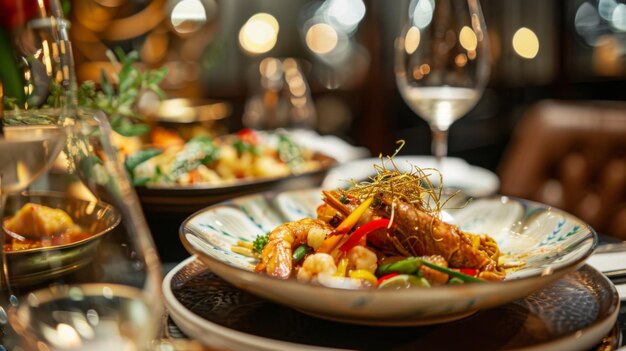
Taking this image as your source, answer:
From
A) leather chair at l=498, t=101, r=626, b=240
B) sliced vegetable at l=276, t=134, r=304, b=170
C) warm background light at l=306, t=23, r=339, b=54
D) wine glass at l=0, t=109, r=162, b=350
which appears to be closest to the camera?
wine glass at l=0, t=109, r=162, b=350

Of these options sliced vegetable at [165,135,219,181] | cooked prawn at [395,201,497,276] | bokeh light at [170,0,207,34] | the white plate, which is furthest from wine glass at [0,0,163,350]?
bokeh light at [170,0,207,34]

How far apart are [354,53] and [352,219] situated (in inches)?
177

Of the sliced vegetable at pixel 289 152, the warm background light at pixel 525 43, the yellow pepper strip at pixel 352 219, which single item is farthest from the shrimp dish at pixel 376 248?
the warm background light at pixel 525 43

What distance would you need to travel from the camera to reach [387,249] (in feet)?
2.56

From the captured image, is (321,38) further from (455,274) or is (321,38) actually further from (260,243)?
(455,274)

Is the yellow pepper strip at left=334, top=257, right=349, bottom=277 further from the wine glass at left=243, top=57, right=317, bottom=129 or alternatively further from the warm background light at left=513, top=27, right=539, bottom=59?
the warm background light at left=513, top=27, right=539, bottom=59

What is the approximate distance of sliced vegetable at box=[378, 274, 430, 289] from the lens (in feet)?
2.10

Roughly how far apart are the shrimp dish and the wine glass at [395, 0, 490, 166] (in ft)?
2.09

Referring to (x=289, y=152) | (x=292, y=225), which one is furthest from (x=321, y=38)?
(x=292, y=225)

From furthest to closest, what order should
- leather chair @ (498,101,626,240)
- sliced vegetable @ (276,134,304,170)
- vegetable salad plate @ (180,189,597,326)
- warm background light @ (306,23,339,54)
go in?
warm background light @ (306,23,339,54) → leather chair @ (498,101,626,240) → sliced vegetable @ (276,134,304,170) → vegetable salad plate @ (180,189,597,326)

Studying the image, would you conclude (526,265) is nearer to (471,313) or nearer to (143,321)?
(471,313)

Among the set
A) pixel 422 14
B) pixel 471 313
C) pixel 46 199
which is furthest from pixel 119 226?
pixel 422 14

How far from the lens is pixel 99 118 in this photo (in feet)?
1.51

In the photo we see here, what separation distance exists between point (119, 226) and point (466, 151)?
5309mm
